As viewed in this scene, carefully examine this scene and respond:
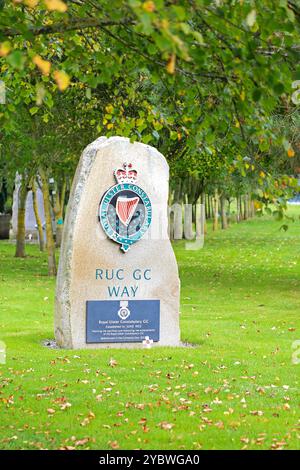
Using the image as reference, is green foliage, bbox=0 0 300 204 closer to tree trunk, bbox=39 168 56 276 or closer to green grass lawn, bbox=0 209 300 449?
green grass lawn, bbox=0 209 300 449

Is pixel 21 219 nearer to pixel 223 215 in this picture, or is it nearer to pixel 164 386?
pixel 164 386

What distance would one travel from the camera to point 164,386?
39.1 feet

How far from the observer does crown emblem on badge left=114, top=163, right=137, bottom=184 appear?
15.4m

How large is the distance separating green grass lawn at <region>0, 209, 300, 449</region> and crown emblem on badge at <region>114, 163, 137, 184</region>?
274 centimetres

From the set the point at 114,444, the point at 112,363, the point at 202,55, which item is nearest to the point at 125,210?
the point at 112,363

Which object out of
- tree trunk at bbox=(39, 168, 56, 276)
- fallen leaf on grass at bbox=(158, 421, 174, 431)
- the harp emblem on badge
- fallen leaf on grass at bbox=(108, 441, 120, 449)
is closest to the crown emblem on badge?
the harp emblem on badge

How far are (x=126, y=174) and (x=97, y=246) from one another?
1255mm

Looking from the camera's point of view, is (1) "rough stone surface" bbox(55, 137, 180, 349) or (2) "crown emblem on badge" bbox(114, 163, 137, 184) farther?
(2) "crown emblem on badge" bbox(114, 163, 137, 184)

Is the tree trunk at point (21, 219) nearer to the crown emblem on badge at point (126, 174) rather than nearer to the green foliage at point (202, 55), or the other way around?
the crown emblem on badge at point (126, 174)

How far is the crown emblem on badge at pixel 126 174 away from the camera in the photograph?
15.4m

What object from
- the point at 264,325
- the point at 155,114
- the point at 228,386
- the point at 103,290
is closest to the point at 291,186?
the point at 155,114

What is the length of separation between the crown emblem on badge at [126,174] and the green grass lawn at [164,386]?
2744 mm

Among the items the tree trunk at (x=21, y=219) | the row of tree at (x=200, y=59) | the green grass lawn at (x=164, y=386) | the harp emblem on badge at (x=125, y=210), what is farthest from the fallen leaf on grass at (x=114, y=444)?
the tree trunk at (x=21, y=219)

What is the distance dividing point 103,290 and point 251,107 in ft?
25.6
